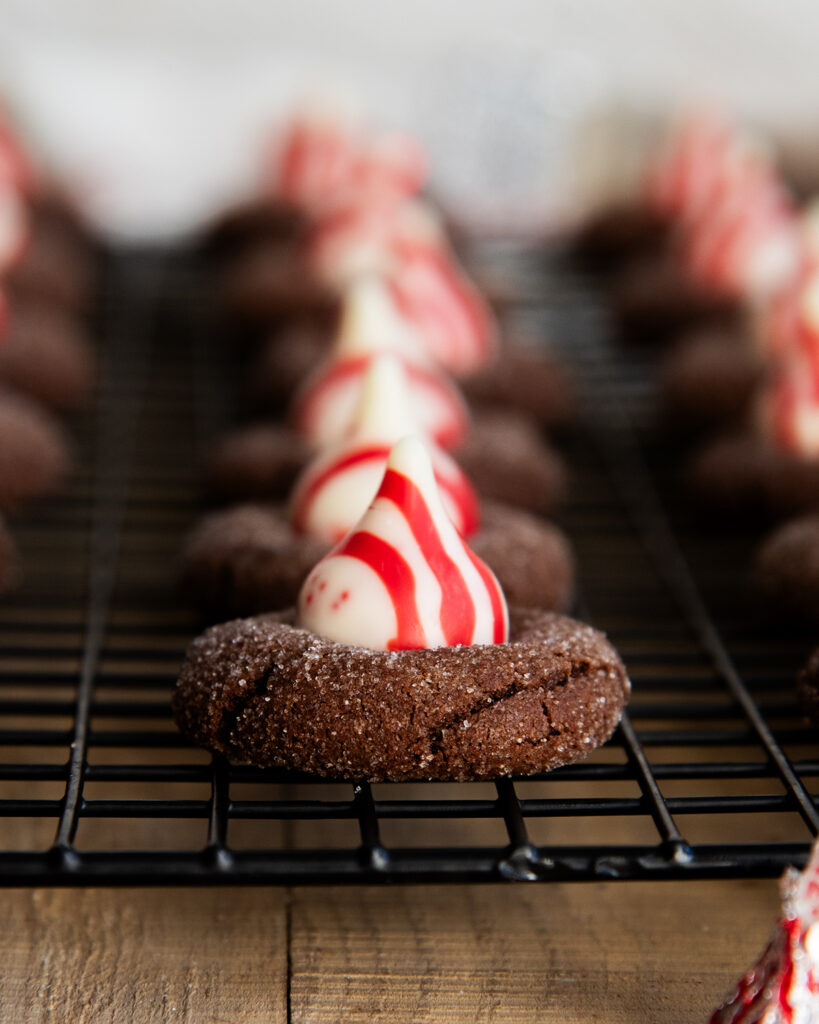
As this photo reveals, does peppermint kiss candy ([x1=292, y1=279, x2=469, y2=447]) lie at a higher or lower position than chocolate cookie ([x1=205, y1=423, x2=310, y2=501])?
higher

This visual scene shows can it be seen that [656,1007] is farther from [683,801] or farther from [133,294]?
[133,294]

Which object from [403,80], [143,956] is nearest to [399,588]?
[143,956]

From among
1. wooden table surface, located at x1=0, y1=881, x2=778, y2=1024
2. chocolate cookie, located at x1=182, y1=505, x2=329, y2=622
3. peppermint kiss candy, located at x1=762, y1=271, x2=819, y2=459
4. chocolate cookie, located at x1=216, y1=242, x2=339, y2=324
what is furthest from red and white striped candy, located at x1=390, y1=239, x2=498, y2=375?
wooden table surface, located at x1=0, y1=881, x2=778, y2=1024

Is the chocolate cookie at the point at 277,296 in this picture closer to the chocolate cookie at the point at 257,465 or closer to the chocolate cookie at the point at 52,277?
the chocolate cookie at the point at 52,277

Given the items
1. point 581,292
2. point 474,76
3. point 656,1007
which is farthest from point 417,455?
point 474,76

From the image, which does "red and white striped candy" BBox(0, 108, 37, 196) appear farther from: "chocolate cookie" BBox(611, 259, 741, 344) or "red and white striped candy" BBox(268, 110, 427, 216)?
"chocolate cookie" BBox(611, 259, 741, 344)

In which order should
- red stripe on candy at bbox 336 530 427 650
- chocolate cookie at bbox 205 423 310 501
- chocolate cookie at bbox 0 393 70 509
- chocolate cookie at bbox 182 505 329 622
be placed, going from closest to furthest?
red stripe on candy at bbox 336 530 427 650 < chocolate cookie at bbox 182 505 329 622 < chocolate cookie at bbox 205 423 310 501 < chocolate cookie at bbox 0 393 70 509
